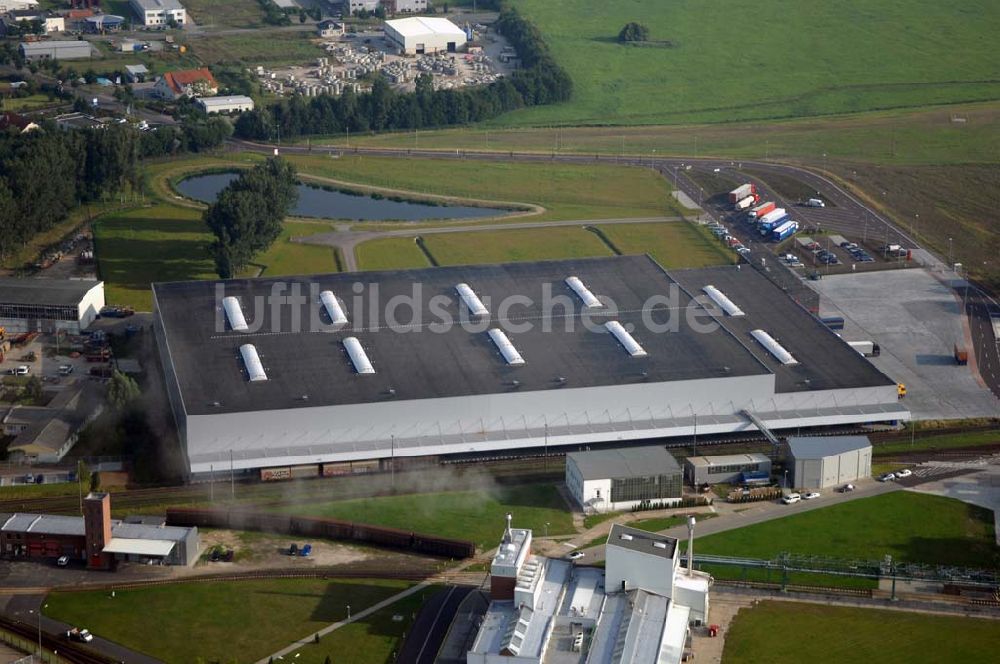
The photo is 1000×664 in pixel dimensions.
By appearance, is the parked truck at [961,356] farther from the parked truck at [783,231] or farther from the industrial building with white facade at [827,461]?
the parked truck at [783,231]

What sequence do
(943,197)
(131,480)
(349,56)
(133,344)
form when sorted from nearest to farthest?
(131,480), (133,344), (943,197), (349,56)

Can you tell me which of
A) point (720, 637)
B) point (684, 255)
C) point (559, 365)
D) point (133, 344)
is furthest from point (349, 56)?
point (720, 637)

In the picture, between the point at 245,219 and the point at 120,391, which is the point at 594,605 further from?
the point at 245,219

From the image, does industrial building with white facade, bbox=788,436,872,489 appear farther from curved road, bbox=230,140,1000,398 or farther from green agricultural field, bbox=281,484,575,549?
curved road, bbox=230,140,1000,398

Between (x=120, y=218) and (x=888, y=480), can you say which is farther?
(x=120, y=218)

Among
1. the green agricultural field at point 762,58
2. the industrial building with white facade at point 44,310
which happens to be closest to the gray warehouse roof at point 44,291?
the industrial building with white facade at point 44,310

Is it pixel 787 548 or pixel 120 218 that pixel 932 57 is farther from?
pixel 787 548

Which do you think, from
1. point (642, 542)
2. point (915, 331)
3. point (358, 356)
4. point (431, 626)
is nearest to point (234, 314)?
point (358, 356)

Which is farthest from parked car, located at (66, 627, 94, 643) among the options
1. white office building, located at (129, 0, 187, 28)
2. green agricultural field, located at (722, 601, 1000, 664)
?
white office building, located at (129, 0, 187, 28)
